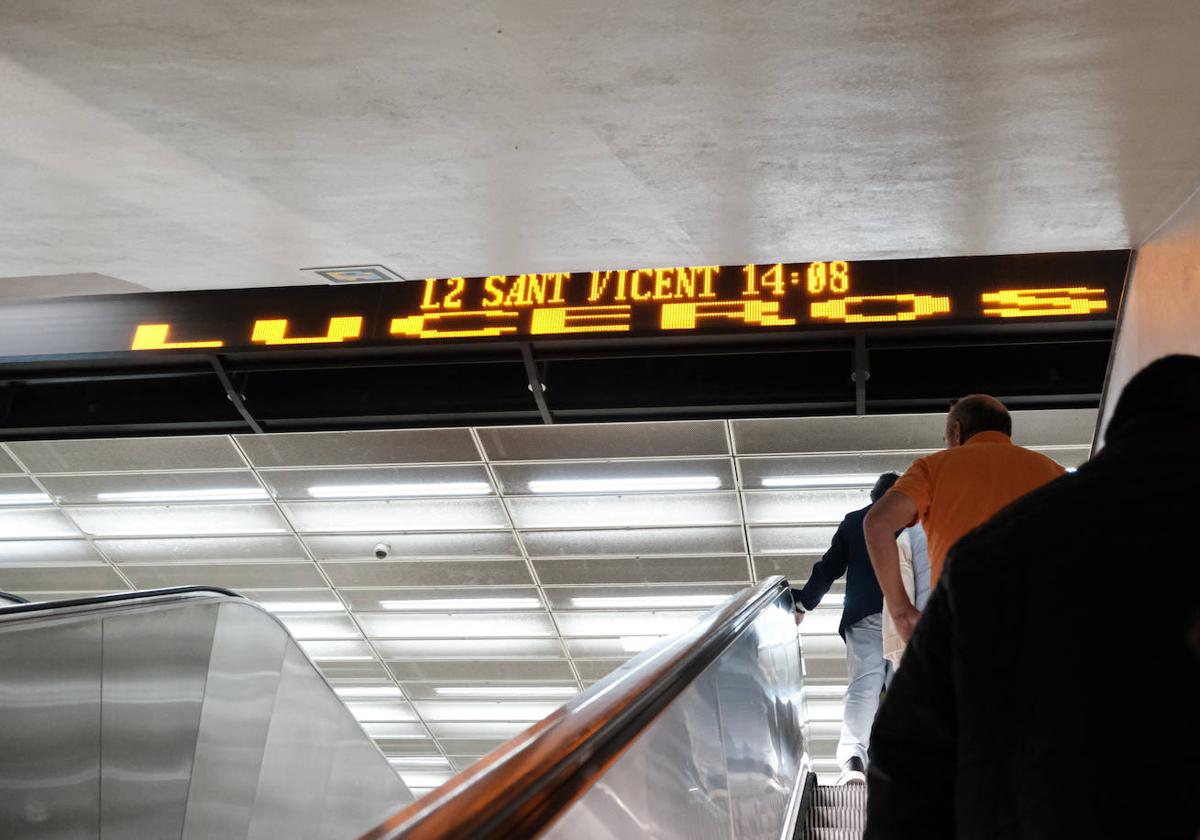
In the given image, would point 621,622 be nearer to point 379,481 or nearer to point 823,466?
point 379,481

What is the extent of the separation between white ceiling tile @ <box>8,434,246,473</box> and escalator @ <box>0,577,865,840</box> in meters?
5.57

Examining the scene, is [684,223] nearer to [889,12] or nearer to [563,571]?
[889,12]

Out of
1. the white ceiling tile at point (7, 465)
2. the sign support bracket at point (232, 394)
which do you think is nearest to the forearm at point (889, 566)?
the sign support bracket at point (232, 394)

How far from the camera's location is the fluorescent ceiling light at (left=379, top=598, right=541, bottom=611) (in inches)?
558

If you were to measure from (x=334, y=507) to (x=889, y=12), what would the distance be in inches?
424

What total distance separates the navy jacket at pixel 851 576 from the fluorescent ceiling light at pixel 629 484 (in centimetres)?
532

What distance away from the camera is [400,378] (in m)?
7.26

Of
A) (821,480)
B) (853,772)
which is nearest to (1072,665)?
(853,772)

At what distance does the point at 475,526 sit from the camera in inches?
494

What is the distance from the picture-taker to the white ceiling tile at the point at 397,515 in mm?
12250

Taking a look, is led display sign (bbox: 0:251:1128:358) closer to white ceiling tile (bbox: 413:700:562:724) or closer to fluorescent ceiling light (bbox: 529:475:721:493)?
fluorescent ceiling light (bbox: 529:475:721:493)

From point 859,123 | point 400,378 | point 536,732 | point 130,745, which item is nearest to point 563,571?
point 400,378

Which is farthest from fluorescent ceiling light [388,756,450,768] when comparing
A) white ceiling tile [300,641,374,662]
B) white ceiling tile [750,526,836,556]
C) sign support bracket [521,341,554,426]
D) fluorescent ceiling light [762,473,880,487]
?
sign support bracket [521,341,554,426]

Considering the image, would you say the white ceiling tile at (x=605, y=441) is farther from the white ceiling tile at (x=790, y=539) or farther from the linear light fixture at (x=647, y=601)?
the linear light fixture at (x=647, y=601)
